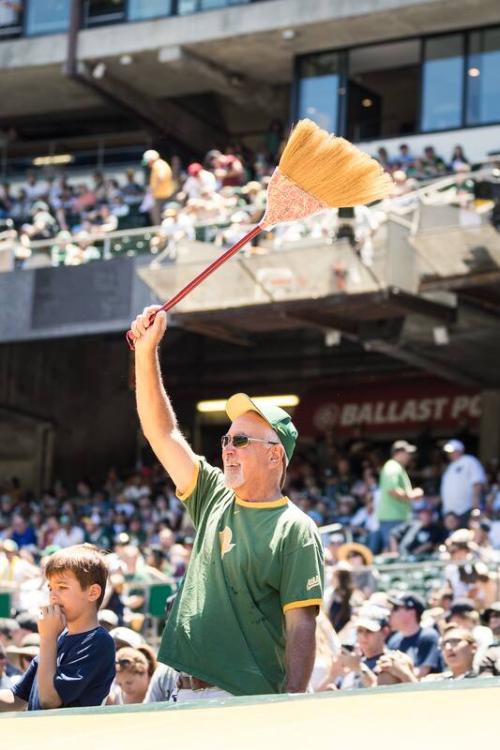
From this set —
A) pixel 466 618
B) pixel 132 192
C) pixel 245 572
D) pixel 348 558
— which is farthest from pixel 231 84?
pixel 245 572

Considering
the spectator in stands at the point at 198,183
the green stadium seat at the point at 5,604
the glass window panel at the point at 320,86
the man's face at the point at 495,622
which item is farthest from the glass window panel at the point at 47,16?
the man's face at the point at 495,622

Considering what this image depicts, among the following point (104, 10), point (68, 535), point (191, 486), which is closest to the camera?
point (191, 486)

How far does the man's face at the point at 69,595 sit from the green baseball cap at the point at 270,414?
689 millimetres

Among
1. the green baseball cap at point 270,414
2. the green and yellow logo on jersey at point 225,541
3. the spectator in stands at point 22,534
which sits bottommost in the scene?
the spectator in stands at point 22,534

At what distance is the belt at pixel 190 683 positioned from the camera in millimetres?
4523

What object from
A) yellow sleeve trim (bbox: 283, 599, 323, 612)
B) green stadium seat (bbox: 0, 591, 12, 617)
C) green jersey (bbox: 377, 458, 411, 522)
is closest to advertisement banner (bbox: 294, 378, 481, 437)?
green jersey (bbox: 377, 458, 411, 522)

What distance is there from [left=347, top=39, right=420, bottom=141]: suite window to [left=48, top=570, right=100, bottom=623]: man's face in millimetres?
22115

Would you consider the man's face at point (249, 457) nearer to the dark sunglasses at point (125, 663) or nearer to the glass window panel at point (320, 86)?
the dark sunglasses at point (125, 663)

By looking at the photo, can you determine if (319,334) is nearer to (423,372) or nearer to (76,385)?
(423,372)

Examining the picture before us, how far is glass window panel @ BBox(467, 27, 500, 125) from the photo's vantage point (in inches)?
979

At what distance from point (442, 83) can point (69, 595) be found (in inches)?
864

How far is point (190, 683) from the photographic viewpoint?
456 cm

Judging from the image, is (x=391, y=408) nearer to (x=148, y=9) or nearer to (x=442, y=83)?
(x=442, y=83)

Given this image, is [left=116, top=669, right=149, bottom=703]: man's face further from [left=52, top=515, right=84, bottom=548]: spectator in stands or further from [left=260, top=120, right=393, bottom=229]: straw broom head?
[left=52, top=515, right=84, bottom=548]: spectator in stands
